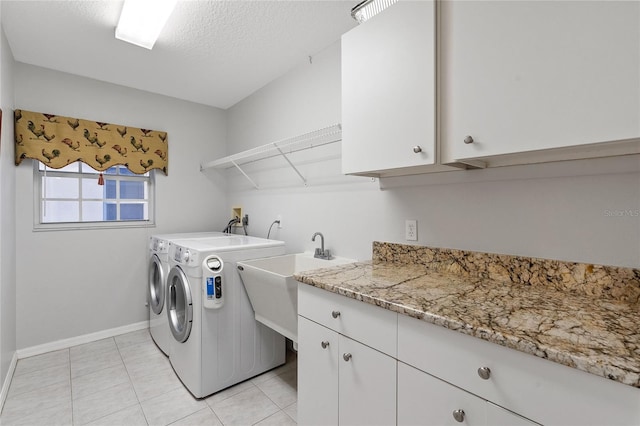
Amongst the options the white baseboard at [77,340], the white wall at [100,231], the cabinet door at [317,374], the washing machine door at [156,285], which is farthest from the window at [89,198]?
the cabinet door at [317,374]

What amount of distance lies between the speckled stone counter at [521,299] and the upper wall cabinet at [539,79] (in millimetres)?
479

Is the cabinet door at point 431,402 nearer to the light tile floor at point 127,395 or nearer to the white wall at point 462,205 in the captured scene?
the white wall at point 462,205

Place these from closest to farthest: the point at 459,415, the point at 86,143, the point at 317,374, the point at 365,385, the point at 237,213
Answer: the point at 459,415
the point at 365,385
the point at 317,374
the point at 86,143
the point at 237,213

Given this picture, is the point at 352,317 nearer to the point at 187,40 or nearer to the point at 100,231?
the point at 187,40

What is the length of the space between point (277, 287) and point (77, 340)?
2427 mm

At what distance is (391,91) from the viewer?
137 cm

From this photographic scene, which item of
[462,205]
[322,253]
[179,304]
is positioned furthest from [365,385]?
[179,304]

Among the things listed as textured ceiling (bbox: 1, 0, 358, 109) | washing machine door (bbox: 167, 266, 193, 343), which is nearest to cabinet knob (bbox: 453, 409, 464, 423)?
washing machine door (bbox: 167, 266, 193, 343)

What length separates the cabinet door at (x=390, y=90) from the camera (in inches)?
48.9

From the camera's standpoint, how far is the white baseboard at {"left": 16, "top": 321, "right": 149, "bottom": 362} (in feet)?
8.54

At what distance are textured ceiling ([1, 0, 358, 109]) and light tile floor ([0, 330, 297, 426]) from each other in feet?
8.42

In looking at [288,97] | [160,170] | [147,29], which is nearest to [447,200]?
[288,97]

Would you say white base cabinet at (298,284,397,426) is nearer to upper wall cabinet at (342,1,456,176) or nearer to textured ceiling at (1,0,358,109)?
upper wall cabinet at (342,1,456,176)

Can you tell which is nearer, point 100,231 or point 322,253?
point 322,253
